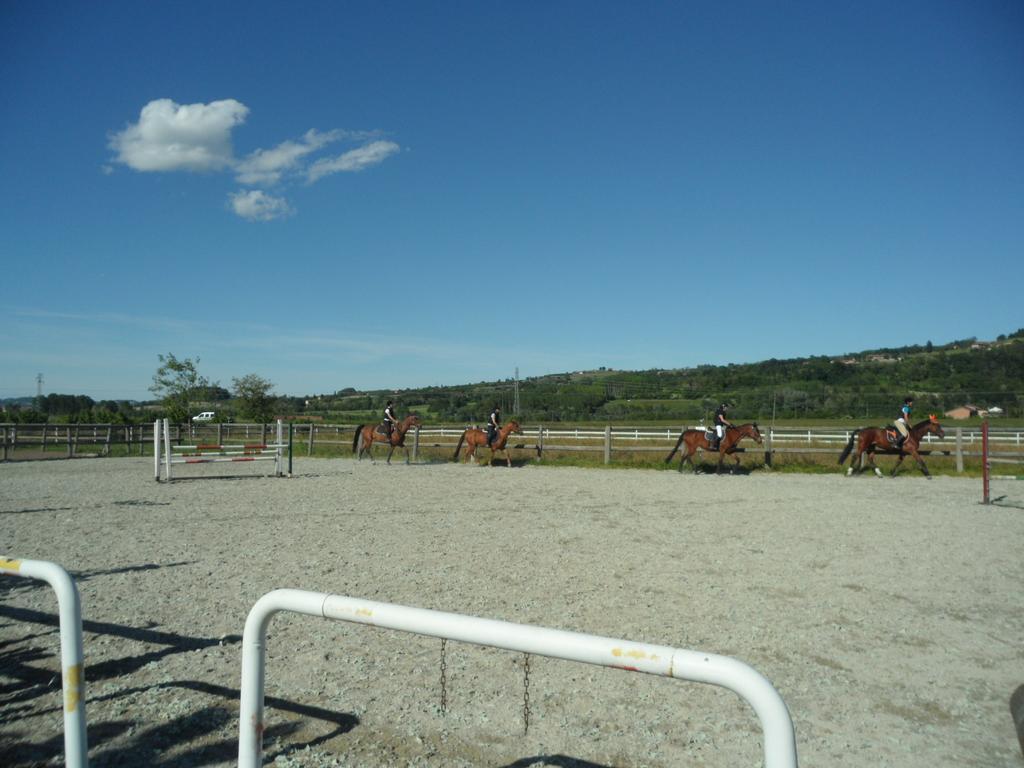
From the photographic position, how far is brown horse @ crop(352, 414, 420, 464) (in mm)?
23469

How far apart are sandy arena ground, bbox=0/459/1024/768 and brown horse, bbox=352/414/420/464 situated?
39.1ft

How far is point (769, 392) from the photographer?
60.8 metres

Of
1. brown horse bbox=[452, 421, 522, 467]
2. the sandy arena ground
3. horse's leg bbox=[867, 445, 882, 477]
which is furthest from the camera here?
brown horse bbox=[452, 421, 522, 467]

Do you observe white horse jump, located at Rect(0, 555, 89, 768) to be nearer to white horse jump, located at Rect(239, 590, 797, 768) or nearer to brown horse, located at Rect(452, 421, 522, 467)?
white horse jump, located at Rect(239, 590, 797, 768)

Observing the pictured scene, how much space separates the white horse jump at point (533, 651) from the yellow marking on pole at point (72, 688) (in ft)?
2.42

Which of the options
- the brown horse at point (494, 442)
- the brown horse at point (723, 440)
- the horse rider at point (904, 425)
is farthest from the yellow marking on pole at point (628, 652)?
the brown horse at point (494, 442)

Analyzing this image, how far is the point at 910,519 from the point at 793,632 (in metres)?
6.81

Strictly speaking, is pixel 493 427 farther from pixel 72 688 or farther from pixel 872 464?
pixel 72 688

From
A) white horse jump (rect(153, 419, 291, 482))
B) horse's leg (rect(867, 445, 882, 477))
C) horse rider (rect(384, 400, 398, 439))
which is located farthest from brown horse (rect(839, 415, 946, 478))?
white horse jump (rect(153, 419, 291, 482))

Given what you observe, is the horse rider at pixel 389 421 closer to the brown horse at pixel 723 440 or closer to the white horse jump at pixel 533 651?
the brown horse at pixel 723 440

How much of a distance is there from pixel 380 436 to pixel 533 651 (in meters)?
22.7

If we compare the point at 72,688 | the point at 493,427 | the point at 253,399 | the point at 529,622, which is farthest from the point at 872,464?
the point at 253,399

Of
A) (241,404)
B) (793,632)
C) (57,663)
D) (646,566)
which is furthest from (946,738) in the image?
(241,404)

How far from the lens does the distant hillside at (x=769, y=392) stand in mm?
51125
